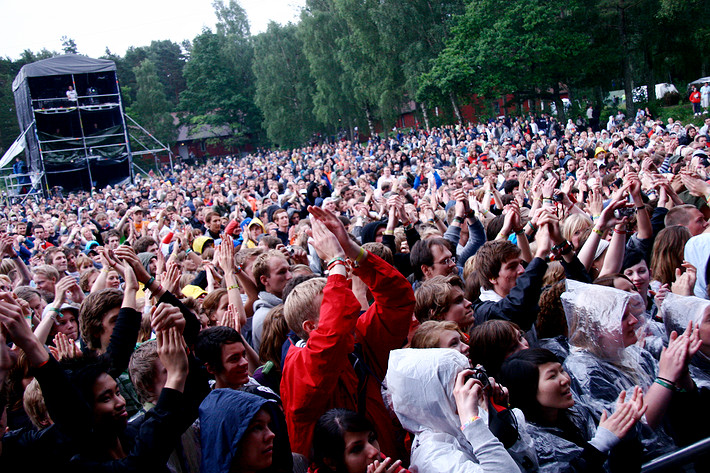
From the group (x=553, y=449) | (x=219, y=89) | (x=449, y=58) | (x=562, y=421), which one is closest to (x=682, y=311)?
(x=562, y=421)

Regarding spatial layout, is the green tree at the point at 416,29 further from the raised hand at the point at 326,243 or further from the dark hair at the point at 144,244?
the raised hand at the point at 326,243

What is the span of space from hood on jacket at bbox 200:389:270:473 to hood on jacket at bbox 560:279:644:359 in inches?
61.3

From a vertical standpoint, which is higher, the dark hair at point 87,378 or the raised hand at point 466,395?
the dark hair at point 87,378

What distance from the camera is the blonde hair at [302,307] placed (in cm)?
272

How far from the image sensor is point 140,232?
1012 centimetres

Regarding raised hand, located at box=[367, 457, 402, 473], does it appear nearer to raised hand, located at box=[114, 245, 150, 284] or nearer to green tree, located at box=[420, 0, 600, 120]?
raised hand, located at box=[114, 245, 150, 284]

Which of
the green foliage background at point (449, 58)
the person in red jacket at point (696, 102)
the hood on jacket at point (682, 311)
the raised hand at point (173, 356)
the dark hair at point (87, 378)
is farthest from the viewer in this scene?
the green foliage background at point (449, 58)

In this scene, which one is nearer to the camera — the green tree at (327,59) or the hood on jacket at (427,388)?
the hood on jacket at (427,388)

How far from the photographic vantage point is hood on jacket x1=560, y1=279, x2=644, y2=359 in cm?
260

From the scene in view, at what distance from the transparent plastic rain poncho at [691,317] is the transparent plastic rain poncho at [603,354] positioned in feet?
0.67

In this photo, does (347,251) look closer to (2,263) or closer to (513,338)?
(513,338)

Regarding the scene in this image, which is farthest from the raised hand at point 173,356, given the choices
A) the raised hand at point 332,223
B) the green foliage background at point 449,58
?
the green foliage background at point 449,58

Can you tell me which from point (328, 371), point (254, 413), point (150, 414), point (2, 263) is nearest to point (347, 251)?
point (328, 371)

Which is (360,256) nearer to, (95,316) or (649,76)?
(95,316)
